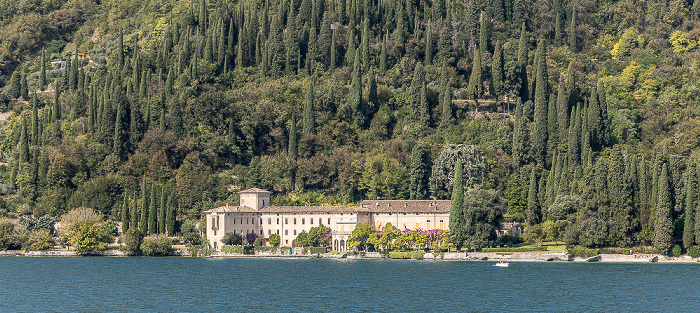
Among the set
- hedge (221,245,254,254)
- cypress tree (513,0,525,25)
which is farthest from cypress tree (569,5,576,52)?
hedge (221,245,254,254)

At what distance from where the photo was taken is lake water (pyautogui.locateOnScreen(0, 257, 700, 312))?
221ft

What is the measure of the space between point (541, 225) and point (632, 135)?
28.2 m

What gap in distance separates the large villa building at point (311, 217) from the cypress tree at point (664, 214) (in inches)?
898

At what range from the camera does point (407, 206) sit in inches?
4227

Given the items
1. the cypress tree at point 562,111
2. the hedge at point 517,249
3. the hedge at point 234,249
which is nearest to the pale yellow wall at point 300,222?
the hedge at point 234,249

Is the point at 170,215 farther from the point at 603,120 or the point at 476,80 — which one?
the point at 603,120

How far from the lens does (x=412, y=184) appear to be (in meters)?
113

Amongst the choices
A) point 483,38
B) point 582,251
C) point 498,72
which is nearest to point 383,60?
point 483,38

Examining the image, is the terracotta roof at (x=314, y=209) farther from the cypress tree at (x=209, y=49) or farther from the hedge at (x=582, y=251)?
the cypress tree at (x=209, y=49)

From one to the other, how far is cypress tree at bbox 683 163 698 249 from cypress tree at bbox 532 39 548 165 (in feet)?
84.4

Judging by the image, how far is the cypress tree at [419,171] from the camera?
366 ft

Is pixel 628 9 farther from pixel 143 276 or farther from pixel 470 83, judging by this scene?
pixel 143 276

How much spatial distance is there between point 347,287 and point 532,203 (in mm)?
34725

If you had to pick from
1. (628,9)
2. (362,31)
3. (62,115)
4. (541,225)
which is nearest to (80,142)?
(62,115)
